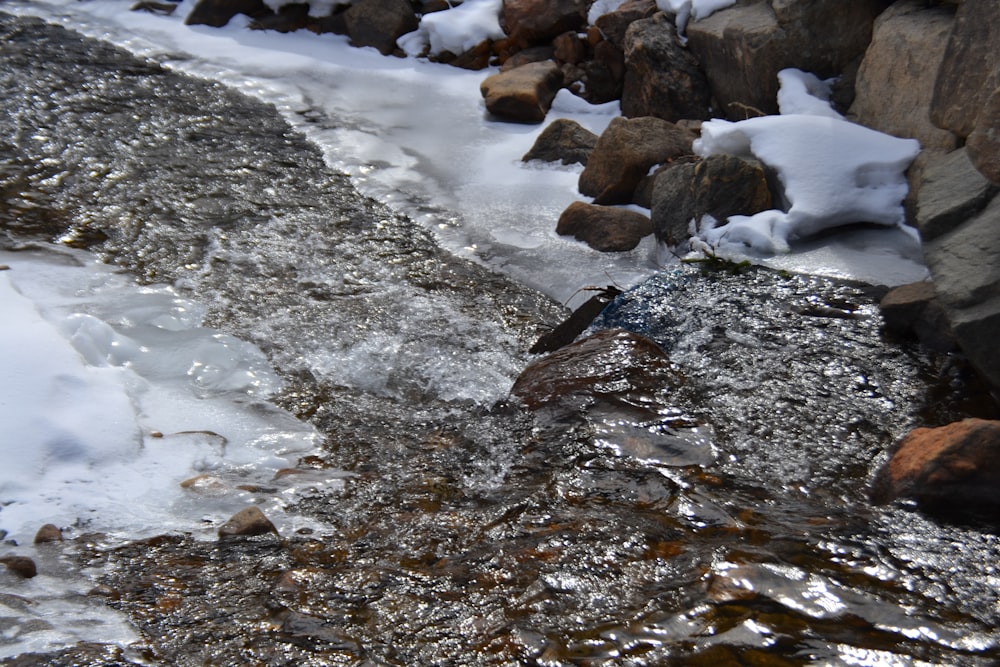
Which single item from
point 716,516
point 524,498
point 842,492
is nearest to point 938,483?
point 842,492

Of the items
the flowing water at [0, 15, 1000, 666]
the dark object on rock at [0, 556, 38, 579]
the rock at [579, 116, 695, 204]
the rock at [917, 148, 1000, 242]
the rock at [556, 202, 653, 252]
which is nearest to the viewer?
the flowing water at [0, 15, 1000, 666]

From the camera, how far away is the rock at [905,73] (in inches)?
180

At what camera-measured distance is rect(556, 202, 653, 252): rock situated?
4910 millimetres

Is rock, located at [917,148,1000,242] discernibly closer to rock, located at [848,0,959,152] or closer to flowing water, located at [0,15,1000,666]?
flowing water, located at [0,15,1000,666]

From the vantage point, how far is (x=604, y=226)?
4973mm

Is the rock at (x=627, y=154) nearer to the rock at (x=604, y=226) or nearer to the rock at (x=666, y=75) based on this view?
Answer: the rock at (x=604, y=226)

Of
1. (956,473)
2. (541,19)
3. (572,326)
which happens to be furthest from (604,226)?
(541,19)

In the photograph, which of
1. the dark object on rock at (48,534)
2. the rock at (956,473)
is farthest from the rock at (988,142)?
the dark object on rock at (48,534)

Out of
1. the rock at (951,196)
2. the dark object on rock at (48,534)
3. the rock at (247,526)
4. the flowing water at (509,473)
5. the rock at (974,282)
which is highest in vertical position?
the rock at (951,196)

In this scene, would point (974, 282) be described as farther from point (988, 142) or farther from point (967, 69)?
point (967, 69)

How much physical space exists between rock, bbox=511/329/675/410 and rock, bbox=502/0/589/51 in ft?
13.3

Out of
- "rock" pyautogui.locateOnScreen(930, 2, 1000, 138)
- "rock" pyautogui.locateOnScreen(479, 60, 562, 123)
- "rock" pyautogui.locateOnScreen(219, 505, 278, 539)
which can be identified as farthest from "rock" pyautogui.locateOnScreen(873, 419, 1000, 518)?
"rock" pyautogui.locateOnScreen(479, 60, 562, 123)

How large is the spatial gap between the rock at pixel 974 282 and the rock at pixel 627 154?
197 centimetres

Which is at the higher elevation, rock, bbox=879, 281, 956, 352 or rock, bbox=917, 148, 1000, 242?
rock, bbox=917, 148, 1000, 242
